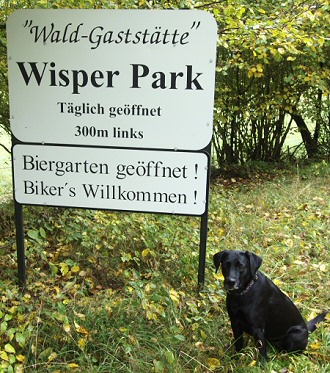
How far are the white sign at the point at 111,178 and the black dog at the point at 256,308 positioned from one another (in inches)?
21.9

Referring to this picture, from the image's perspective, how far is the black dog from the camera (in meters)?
2.85

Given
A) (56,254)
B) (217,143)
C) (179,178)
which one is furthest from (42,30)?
(217,143)

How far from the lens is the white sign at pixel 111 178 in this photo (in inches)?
126

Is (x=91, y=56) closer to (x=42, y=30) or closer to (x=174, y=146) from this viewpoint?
(x=42, y=30)

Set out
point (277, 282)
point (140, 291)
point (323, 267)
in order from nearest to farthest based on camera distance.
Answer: point (140, 291)
point (277, 282)
point (323, 267)

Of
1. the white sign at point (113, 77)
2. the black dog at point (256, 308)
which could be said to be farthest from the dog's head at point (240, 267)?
the white sign at point (113, 77)

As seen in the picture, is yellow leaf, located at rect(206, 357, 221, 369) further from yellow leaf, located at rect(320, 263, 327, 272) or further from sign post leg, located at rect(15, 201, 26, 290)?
yellow leaf, located at rect(320, 263, 327, 272)

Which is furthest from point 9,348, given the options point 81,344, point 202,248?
point 202,248

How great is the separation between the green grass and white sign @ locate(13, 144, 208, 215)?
66 cm

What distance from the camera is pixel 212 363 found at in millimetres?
2875

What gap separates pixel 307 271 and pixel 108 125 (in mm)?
2485

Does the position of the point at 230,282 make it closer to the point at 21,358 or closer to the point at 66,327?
the point at 66,327

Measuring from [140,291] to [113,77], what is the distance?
5.22ft

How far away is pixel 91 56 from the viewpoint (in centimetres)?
315
